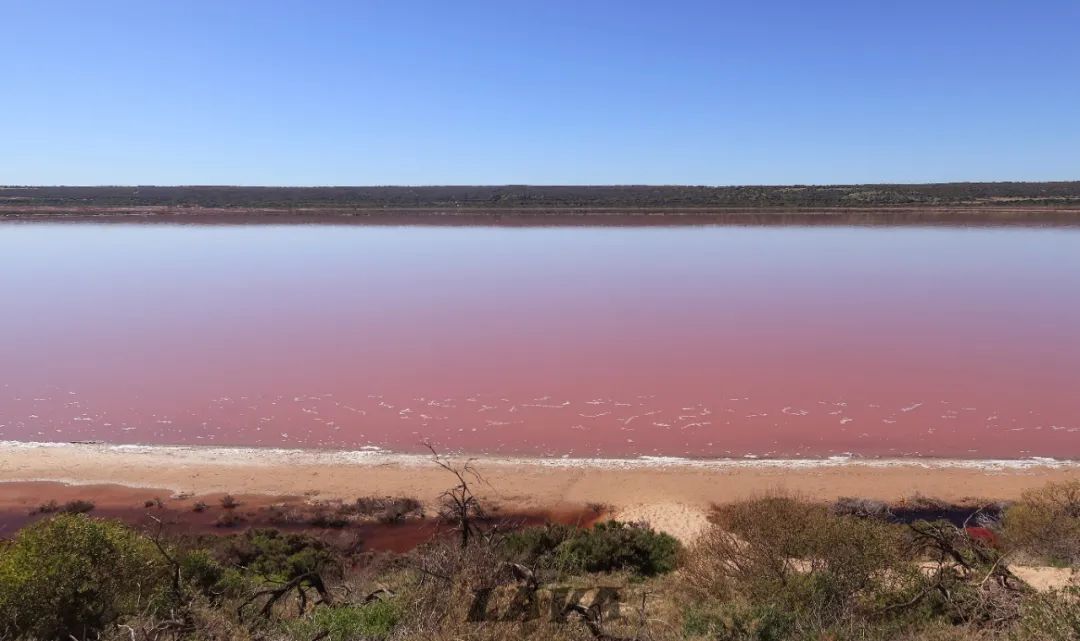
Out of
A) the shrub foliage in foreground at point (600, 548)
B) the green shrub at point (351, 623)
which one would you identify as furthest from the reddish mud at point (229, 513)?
the green shrub at point (351, 623)

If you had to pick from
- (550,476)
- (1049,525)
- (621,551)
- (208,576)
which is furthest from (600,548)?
(1049,525)

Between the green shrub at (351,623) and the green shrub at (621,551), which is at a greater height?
the green shrub at (351,623)

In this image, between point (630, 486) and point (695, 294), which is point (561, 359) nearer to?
point (630, 486)

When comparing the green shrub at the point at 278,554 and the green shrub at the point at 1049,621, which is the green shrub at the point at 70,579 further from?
the green shrub at the point at 1049,621

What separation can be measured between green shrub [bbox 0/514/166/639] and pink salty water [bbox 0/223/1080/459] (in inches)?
222

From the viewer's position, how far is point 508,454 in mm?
10656

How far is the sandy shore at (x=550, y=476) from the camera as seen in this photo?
921cm

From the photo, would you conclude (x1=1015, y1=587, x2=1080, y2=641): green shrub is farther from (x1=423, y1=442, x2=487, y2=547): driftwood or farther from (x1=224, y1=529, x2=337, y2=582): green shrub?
(x1=224, y1=529, x2=337, y2=582): green shrub

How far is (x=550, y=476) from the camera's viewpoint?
998 cm

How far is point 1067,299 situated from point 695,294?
10050 millimetres

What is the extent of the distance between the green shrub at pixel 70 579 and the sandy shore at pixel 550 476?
418 cm

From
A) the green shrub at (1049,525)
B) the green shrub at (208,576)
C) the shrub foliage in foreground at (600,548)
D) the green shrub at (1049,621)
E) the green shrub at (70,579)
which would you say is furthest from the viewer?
the shrub foliage in foreground at (600,548)

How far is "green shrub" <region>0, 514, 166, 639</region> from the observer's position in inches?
186

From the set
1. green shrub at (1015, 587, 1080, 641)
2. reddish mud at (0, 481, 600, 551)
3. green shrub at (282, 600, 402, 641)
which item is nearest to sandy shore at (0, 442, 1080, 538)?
reddish mud at (0, 481, 600, 551)
